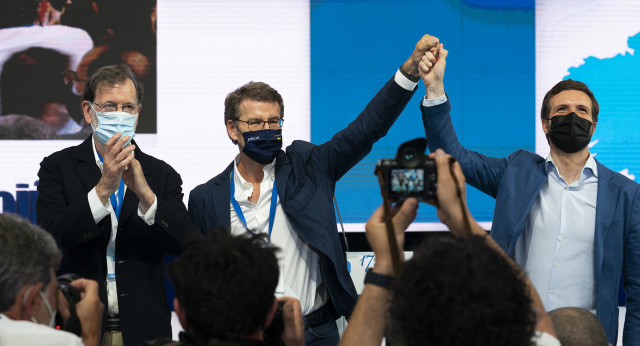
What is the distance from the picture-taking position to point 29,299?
1646 mm

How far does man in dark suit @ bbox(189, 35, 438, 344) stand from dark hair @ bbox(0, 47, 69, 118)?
2131 millimetres

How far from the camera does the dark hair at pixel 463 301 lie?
1279 millimetres

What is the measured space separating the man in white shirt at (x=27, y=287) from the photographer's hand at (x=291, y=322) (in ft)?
1.48

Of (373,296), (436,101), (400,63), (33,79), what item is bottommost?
(373,296)

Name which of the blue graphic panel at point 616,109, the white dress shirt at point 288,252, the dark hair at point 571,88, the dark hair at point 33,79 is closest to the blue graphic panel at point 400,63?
the blue graphic panel at point 616,109

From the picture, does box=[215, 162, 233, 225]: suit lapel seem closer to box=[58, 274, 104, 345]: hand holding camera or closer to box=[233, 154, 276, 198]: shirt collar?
box=[233, 154, 276, 198]: shirt collar

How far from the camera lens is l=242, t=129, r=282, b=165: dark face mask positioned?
2770 millimetres

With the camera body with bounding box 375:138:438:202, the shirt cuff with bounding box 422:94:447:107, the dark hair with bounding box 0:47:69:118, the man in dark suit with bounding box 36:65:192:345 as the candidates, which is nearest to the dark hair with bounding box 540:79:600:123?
the shirt cuff with bounding box 422:94:447:107

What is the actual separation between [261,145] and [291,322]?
113 centimetres

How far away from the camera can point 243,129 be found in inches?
113

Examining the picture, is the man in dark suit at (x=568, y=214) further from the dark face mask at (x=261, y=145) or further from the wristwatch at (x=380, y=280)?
the wristwatch at (x=380, y=280)

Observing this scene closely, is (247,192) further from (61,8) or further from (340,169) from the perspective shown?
(61,8)

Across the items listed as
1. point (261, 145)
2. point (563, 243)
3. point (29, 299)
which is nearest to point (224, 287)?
point (29, 299)

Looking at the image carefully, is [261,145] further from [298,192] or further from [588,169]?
[588,169]
